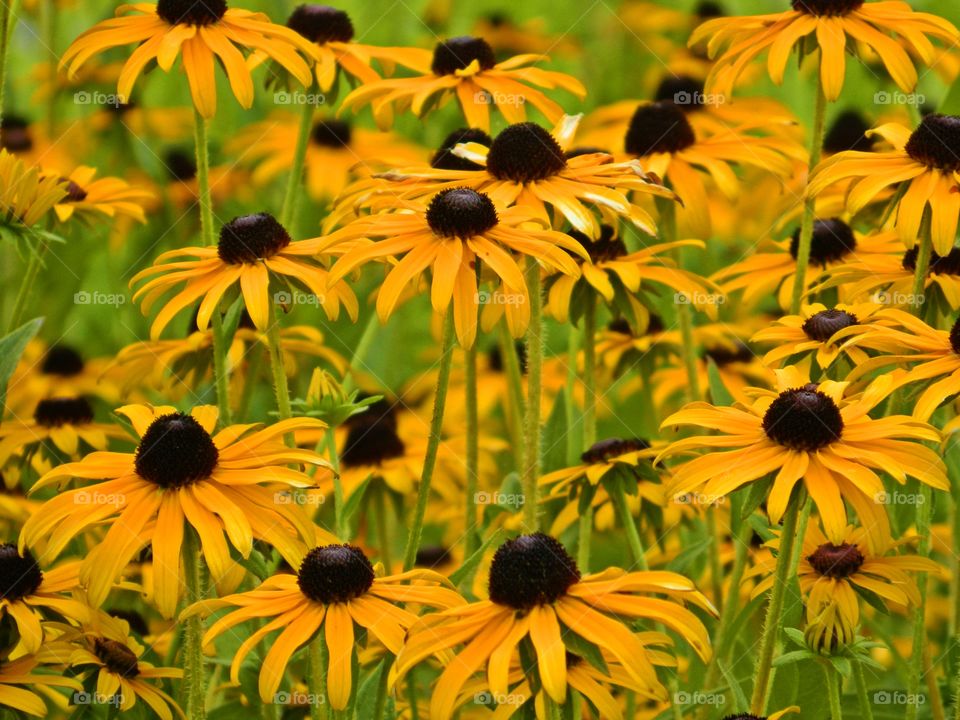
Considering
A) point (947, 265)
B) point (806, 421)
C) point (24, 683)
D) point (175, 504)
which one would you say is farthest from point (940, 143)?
point (24, 683)

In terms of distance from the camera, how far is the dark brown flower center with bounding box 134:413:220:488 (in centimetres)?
206

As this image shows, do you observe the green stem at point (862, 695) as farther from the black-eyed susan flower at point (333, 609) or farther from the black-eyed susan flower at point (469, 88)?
the black-eyed susan flower at point (469, 88)

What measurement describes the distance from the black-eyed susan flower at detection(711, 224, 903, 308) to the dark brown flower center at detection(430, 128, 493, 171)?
569mm

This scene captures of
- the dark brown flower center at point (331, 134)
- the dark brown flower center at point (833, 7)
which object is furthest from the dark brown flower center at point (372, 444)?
the dark brown flower center at point (331, 134)

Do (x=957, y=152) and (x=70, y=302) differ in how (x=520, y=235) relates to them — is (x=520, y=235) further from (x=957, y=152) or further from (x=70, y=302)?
(x=70, y=302)

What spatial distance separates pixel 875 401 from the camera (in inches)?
81.6

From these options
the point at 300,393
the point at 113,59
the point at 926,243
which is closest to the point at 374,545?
the point at 300,393

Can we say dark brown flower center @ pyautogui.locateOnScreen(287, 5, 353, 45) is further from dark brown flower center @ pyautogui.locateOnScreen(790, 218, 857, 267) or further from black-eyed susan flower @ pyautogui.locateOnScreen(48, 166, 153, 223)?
dark brown flower center @ pyautogui.locateOnScreen(790, 218, 857, 267)

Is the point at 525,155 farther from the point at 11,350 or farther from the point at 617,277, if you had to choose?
the point at 11,350

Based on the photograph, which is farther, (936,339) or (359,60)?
(359,60)

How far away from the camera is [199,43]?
270 cm

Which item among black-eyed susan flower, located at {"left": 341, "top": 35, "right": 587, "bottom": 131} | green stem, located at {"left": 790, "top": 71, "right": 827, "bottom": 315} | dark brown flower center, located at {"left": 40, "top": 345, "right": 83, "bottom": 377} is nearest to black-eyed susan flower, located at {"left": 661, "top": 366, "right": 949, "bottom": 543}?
green stem, located at {"left": 790, "top": 71, "right": 827, "bottom": 315}

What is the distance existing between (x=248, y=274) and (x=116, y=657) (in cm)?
66

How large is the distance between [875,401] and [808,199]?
1.87 ft
